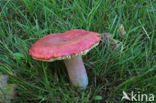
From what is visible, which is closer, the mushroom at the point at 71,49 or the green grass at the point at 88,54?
the mushroom at the point at 71,49

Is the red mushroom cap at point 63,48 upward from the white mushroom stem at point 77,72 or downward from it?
upward

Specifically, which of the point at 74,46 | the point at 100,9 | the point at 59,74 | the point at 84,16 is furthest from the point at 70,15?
the point at 74,46

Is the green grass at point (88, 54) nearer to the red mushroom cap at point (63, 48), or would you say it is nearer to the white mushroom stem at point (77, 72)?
the white mushroom stem at point (77, 72)

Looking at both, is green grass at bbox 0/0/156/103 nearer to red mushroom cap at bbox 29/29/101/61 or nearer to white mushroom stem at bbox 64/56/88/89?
white mushroom stem at bbox 64/56/88/89

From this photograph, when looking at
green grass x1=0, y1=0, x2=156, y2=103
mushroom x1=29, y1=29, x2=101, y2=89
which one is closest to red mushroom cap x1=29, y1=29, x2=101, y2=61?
mushroom x1=29, y1=29, x2=101, y2=89

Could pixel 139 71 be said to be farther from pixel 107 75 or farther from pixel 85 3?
pixel 85 3

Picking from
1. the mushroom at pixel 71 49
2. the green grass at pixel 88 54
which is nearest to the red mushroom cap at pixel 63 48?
the mushroom at pixel 71 49
